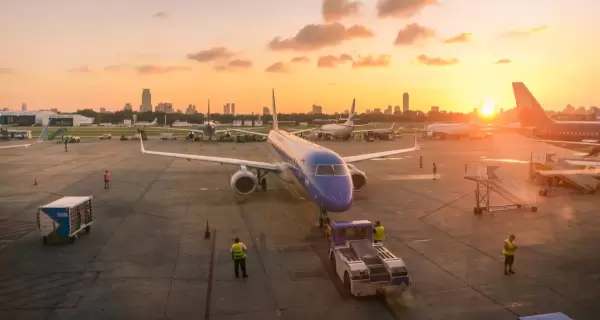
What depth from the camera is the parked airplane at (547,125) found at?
152 ft

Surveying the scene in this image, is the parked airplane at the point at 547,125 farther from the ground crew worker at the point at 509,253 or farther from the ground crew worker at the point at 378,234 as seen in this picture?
the ground crew worker at the point at 378,234

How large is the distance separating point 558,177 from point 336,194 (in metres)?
25.6

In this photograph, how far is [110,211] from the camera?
29797 mm

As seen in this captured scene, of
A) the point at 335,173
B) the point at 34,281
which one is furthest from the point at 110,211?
the point at 335,173

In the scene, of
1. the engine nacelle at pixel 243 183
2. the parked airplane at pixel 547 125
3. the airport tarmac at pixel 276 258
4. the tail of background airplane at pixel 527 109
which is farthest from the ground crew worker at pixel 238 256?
the tail of background airplane at pixel 527 109

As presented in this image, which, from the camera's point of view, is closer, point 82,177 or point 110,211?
point 110,211

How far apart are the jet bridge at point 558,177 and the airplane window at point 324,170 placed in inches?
724

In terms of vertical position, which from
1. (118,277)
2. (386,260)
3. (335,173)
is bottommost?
(118,277)

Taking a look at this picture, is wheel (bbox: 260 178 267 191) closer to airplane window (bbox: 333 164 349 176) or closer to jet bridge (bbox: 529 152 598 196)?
airplane window (bbox: 333 164 349 176)

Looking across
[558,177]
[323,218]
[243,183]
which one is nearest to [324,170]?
[323,218]

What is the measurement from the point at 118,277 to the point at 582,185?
35.4 metres

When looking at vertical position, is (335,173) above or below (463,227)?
above

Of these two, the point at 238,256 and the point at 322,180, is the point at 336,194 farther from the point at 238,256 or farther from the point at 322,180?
the point at 238,256

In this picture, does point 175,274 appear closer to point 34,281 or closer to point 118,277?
point 118,277
